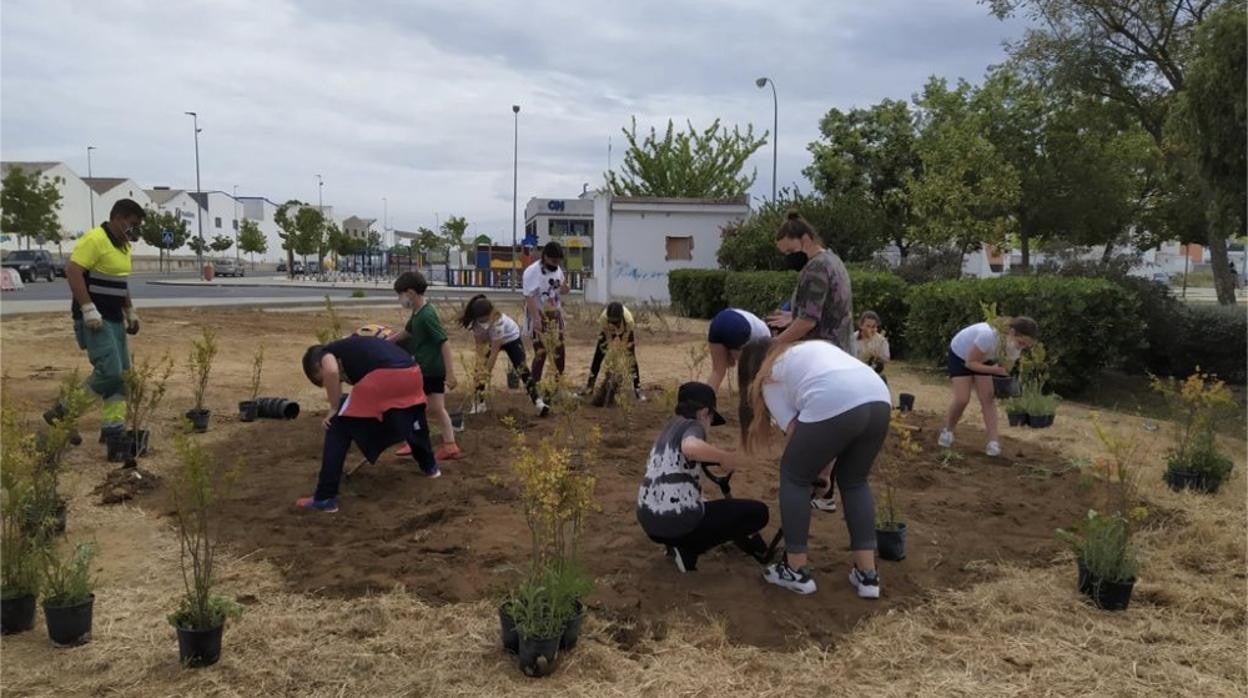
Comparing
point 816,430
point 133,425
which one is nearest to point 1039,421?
point 816,430

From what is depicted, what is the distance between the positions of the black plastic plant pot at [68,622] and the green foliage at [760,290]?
42.0 feet

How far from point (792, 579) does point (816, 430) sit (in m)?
0.77

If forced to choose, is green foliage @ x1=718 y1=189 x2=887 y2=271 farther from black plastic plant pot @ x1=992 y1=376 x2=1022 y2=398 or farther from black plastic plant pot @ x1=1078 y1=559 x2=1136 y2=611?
black plastic plant pot @ x1=1078 y1=559 x2=1136 y2=611

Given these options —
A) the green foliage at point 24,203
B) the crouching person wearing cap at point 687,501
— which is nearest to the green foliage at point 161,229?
the green foliage at point 24,203

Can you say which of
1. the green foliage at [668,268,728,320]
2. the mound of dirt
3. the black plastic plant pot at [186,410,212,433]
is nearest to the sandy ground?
the mound of dirt

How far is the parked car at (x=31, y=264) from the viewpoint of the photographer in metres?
36.6

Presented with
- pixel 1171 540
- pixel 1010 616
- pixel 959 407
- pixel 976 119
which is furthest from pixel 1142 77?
pixel 1010 616

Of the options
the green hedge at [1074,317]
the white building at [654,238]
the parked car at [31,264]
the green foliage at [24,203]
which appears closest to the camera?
the green hedge at [1074,317]

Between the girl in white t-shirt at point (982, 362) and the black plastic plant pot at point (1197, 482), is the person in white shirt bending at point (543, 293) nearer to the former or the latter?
the girl in white t-shirt at point (982, 362)

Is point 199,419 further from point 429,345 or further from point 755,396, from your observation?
point 755,396

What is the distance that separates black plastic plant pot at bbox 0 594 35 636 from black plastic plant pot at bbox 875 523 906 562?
12.1 ft

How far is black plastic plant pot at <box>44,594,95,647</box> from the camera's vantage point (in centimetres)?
306

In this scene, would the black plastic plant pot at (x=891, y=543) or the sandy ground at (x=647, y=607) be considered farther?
the black plastic plant pot at (x=891, y=543)

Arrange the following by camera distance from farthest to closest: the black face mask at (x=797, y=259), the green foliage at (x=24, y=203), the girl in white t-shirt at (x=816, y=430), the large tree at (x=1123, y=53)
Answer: the green foliage at (x=24, y=203)
the large tree at (x=1123, y=53)
the black face mask at (x=797, y=259)
the girl in white t-shirt at (x=816, y=430)
